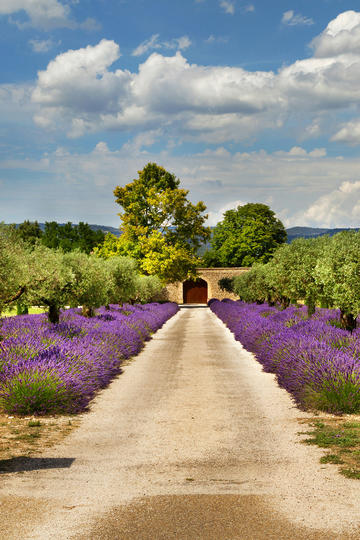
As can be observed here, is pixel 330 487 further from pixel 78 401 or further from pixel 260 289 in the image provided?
pixel 260 289

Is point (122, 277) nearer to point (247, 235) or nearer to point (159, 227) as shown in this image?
point (159, 227)

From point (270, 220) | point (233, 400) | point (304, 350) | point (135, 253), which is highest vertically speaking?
point (270, 220)

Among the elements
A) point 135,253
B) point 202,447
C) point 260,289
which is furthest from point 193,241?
point 202,447

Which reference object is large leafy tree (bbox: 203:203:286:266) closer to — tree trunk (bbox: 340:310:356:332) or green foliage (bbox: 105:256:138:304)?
green foliage (bbox: 105:256:138:304)

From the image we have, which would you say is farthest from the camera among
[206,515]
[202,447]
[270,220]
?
Result: [270,220]

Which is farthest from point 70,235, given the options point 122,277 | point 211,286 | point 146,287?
point 122,277

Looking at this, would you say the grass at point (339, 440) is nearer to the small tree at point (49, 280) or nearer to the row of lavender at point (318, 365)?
the row of lavender at point (318, 365)

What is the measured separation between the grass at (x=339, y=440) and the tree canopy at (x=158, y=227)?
4054 cm

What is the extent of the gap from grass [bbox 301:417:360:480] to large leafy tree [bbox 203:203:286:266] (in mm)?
64715

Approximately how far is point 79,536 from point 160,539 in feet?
2.38

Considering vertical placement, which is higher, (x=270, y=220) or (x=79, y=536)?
(x=270, y=220)

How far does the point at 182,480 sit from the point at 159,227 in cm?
4744

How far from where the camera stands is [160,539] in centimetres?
442

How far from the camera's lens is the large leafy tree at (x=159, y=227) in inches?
1953
